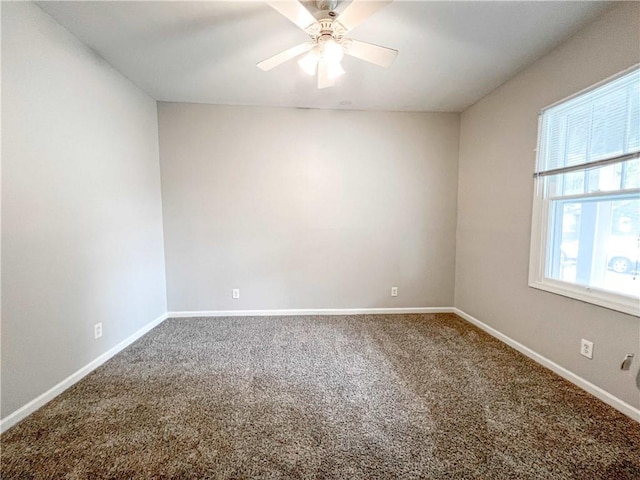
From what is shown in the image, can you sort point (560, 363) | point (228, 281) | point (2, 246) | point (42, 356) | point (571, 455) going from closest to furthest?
point (571, 455)
point (2, 246)
point (42, 356)
point (560, 363)
point (228, 281)

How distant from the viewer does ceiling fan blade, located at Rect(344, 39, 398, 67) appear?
5.24 ft

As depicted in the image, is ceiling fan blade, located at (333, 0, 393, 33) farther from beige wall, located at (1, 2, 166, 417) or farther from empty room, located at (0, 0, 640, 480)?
beige wall, located at (1, 2, 166, 417)

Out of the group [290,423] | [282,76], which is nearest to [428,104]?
[282,76]

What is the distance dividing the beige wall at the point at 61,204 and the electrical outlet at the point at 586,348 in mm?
3669

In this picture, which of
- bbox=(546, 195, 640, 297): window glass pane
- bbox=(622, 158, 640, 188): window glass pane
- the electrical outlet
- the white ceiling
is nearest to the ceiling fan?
the white ceiling

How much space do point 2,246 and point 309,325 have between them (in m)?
2.45

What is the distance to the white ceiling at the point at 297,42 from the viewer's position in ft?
5.50

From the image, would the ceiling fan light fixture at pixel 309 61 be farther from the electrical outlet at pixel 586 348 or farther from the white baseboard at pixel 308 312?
the electrical outlet at pixel 586 348

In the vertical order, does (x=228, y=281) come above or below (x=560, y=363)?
above

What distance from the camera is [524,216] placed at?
7.78 ft

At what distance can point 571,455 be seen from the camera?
1322 mm

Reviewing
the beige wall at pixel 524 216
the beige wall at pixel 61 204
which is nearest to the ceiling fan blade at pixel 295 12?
the beige wall at pixel 61 204

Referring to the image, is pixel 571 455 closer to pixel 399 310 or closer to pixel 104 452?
pixel 399 310

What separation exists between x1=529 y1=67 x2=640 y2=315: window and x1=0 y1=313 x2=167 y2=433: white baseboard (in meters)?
3.70
